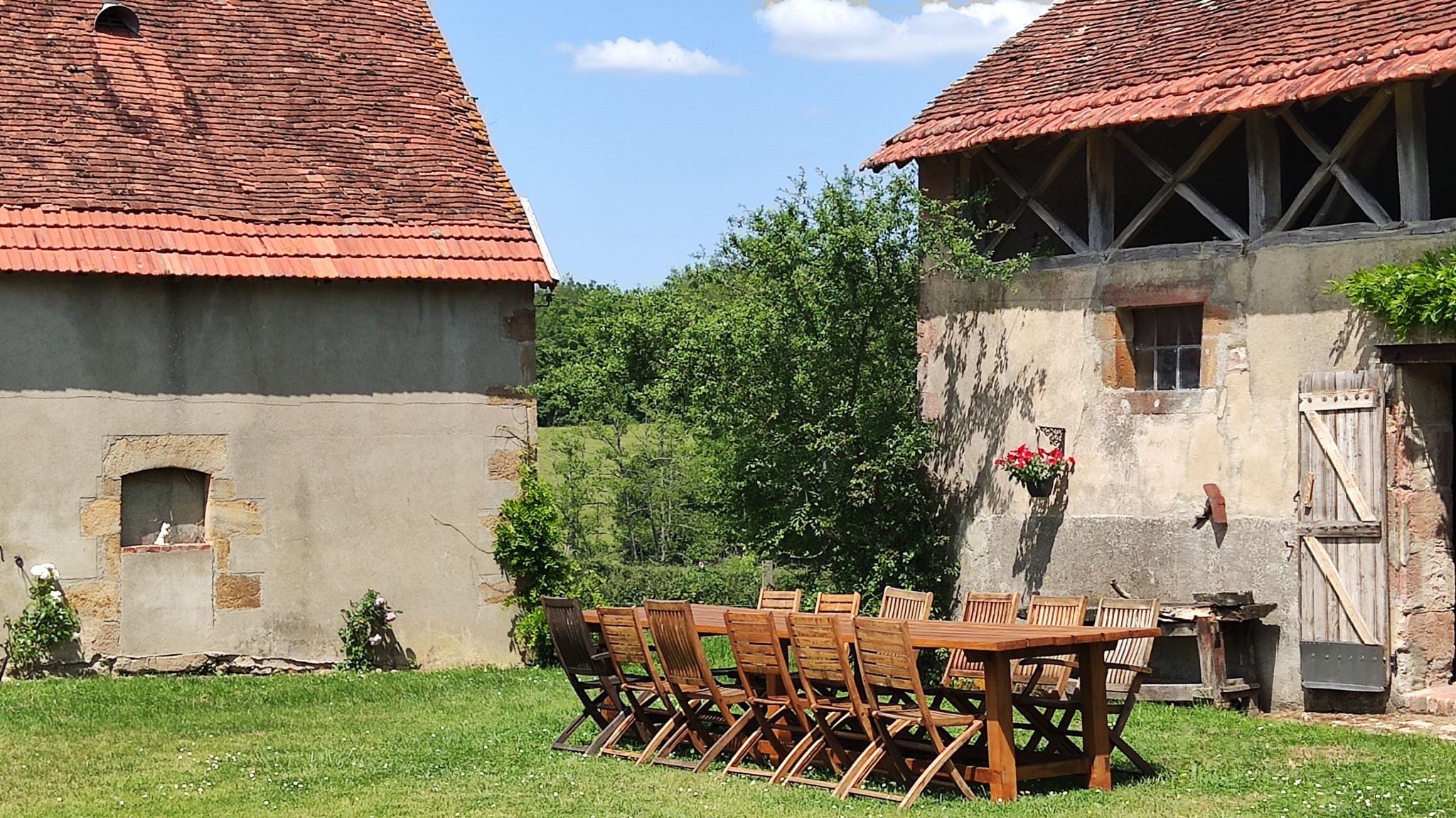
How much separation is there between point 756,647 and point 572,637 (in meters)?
1.34

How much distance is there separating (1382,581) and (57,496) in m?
9.22

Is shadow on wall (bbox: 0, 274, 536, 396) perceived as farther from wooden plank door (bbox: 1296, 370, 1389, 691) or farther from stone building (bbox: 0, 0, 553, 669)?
wooden plank door (bbox: 1296, 370, 1389, 691)

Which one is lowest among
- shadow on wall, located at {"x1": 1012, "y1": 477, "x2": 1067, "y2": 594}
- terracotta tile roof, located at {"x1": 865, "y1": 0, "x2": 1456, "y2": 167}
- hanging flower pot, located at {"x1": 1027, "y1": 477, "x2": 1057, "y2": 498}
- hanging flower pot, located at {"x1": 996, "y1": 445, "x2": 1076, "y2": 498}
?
shadow on wall, located at {"x1": 1012, "y1": 477, "x2": 1067, "y2": 594}

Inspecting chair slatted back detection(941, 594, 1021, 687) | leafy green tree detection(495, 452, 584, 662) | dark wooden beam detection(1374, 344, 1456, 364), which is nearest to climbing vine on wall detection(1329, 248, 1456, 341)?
dark wooden beam detection(1374, 344, 1456, 364)

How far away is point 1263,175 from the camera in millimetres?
11328

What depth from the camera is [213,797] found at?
819 centimetres

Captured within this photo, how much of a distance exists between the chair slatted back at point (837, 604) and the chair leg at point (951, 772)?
240cm

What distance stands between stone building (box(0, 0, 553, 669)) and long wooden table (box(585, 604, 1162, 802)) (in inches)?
232

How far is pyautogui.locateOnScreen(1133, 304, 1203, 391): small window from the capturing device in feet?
39.2

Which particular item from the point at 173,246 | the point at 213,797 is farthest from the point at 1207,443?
the point at 173,246

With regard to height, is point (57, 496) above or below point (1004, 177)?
below

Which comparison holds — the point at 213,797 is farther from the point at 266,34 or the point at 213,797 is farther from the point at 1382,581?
the point at 266,34

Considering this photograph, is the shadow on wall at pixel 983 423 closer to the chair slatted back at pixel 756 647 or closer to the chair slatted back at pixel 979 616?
the chair slatted back at pixel 979 616

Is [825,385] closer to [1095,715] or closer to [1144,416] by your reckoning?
[1144,416]
